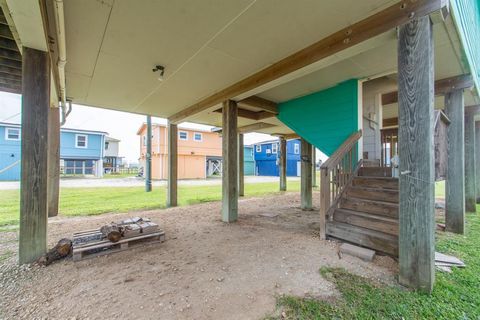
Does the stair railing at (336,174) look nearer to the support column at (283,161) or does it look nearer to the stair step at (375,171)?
the stair step at (375,171)

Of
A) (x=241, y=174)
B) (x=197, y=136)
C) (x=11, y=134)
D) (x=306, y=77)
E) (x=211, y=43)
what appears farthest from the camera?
(x=197, y=136)

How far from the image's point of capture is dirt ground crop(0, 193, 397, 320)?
1.75m

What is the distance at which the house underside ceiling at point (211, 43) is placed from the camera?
2.15 meters

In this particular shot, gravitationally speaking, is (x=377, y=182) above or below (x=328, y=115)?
below

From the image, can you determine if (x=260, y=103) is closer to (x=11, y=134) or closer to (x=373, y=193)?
(x=373, y=193)

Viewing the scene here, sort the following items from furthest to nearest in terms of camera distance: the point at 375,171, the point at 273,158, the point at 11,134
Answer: the point at 273,158
the point at 11,134
the point at 375,171

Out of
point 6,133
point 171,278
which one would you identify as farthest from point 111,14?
point 6,133

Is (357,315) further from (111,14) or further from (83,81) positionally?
(83,81)

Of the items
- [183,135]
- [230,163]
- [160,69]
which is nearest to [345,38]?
[160,69]

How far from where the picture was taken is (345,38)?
8.14ft

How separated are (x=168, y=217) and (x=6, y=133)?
59.2 feet

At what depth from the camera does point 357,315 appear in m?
1.65

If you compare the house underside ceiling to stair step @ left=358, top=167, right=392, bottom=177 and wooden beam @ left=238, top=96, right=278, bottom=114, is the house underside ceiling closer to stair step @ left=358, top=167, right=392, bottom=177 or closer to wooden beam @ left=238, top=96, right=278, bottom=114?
wooden beam @ left=238, top=96, right=278, bottom=114

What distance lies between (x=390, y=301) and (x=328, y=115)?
3199 millimetres
